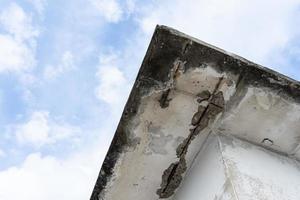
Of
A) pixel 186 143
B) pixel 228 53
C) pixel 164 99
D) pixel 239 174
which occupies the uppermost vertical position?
pixel 228 53

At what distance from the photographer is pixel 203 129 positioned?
3.65 m

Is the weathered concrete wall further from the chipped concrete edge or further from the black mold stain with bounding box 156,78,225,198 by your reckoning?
the chipped concrete edge

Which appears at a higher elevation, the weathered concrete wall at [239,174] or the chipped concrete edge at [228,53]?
the chipped concrete edge at [228,53]

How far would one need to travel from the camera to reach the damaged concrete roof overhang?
3248mm

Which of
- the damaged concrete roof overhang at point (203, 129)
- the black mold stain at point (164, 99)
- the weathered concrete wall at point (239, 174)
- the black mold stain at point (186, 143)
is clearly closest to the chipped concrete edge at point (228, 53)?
the damaged concrete roof overhang at point (203, 129)

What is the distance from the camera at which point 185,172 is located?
3912mm

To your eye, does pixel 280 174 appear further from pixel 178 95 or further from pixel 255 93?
pixel 178 95

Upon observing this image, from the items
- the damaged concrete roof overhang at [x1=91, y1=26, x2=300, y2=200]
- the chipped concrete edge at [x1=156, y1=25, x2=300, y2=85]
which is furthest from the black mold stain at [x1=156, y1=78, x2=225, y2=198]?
the chipped concrete edge at [x1=156, y1=25, x2=300, y2=85]

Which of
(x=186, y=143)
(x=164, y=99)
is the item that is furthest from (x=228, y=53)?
(x=186, y=143)

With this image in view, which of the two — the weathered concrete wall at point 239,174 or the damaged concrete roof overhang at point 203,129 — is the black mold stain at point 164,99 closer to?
the damaged concrete roof overhang at point 203,129

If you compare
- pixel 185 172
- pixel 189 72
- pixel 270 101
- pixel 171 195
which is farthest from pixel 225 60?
pixel 171 195

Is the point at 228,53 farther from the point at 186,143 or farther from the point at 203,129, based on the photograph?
the point at 186,143

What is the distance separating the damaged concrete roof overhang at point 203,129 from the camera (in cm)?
325

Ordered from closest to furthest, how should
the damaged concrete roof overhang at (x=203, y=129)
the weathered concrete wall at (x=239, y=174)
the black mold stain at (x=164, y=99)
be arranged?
the weathered concrete wall at (x=239, y=174), the damaged concrete roof overhang at (x=203, y=129), the black mold stain at (x=164, y=99)
